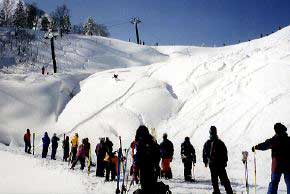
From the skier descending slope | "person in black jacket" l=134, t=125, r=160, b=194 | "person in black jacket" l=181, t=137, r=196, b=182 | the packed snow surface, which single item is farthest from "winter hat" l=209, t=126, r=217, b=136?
the packed snow surface

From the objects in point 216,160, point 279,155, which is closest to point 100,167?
point 216,160

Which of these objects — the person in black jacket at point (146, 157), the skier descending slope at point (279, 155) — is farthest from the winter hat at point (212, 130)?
the person in black jacket at point (146, 157)

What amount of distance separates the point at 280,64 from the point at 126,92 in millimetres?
14196

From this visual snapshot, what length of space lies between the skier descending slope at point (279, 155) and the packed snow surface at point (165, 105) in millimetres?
7868

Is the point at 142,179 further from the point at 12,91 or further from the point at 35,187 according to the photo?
the point at 12,91

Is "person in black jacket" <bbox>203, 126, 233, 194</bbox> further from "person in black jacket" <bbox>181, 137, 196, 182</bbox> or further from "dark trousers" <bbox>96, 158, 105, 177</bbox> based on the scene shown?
"dark trousers" <bbox>96, 158, 105, 177</bbox>

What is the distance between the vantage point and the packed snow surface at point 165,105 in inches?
1033

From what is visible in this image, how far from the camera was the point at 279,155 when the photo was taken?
33.4ft

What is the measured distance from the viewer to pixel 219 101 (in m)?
33.5

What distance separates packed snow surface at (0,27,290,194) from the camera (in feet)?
86.1

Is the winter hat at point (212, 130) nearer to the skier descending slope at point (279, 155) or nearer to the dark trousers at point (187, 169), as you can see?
the skier descending slope at point (279, 155)

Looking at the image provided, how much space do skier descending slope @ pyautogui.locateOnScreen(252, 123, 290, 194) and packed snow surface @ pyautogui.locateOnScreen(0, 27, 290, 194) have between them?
7.87 m

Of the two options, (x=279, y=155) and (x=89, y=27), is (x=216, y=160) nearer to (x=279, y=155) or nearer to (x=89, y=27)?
(x=279, y=155)

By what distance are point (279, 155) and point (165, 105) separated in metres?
26.4
